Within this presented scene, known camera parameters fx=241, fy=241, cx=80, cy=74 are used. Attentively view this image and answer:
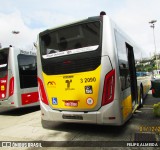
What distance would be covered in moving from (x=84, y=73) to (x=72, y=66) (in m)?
0.43

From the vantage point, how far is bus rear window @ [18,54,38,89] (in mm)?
10637

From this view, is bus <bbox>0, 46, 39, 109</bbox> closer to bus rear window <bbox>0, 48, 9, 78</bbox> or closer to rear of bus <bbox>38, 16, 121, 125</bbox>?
bus rear window <bbox>0, 48, 9, 78</bbox>

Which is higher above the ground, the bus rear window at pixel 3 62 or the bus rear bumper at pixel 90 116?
the bus rear window at pixel 3 62

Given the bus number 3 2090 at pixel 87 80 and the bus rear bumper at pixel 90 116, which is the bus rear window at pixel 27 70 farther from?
the bus number 3 2090 at pixel 87 80

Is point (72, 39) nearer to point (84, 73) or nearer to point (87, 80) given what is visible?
point (84, 73)

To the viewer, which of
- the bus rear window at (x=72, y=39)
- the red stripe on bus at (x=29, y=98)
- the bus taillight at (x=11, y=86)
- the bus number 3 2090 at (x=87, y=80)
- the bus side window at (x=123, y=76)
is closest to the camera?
the bus number 3 2090 at (x=87, y=80)

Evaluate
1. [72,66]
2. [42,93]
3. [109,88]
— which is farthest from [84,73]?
[42,93]

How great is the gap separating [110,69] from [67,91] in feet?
4.41

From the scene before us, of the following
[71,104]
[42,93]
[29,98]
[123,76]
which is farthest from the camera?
[29,98]

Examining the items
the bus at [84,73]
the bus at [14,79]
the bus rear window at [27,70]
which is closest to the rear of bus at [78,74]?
the bus at [84,73]

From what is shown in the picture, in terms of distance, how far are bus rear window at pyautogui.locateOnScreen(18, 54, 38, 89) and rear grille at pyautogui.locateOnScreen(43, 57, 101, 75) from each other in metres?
4.14

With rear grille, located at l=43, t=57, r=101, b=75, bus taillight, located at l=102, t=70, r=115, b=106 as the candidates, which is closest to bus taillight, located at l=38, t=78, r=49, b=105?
rear grille, located at l=43, t=57, r=101, b=75

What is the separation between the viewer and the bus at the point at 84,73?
5.72m

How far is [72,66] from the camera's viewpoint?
624 cm
